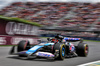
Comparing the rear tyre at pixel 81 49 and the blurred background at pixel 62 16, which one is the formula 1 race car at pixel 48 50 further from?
the blurred background at pixel 62 16

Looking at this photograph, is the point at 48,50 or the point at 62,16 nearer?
the point at 48,50

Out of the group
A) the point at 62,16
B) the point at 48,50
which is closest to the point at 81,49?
the point at 48,50

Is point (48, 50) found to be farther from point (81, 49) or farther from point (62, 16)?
point (62, 16)

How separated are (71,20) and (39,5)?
11.0m

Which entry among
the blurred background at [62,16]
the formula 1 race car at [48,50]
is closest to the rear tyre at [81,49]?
the formula 1 race car at [48,50]

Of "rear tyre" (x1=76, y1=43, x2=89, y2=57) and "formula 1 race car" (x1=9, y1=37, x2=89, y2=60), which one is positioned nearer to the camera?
"formula 1 race car" (x1=9, y1=37, x2=89, y2=60)

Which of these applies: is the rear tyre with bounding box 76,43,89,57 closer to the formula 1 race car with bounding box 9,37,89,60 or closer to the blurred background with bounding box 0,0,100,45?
the formula 1 race car with bounding box 9,37,89,60

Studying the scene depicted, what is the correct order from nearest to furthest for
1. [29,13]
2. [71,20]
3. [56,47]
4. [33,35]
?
[56,47], [33,35], [71,20], [29,13]

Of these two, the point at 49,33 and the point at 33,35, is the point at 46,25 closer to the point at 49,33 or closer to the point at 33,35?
the point at 49,33

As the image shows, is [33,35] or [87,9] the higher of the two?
[87,9]

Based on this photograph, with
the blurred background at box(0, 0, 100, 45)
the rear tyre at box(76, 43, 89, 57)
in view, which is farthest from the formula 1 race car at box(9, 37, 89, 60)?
the blurred background at box(0, 0, 100, 45)

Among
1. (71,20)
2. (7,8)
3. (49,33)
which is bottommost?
(49,33)

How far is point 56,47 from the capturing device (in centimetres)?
680

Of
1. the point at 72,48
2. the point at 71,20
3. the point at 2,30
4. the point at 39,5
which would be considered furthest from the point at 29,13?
the point at 72,48
